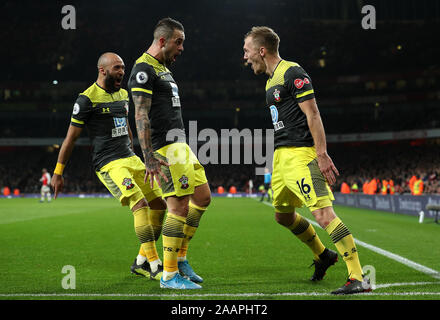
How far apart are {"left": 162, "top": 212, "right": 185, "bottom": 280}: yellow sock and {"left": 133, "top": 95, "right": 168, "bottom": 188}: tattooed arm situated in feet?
1.48

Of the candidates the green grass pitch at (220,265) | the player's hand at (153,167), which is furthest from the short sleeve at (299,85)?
the green grass pitch at (220,265)

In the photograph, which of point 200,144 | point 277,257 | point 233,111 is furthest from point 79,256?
point 233,111

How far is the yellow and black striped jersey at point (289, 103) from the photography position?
13.2 ft

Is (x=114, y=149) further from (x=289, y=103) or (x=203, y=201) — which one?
(x=289, y=103)

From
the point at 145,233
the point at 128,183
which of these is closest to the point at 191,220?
the point at 145,233

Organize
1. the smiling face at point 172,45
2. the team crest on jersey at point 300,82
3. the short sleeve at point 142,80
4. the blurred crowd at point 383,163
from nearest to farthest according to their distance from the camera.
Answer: the team crest on jersey at point 300,82 < the short sleeve at point 142,80 < the smiling face at point 172,45 < the blurred crowd at point 383,163

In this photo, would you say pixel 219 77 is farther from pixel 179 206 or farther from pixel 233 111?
pixel 179 206

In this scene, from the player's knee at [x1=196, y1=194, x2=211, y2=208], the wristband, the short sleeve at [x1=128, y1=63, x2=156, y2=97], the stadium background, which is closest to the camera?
the short sleeve at [x1=128, y1=63, x2=156, y2=97]

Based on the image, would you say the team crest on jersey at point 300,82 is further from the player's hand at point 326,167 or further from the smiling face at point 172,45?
the smiling face at point 172,45

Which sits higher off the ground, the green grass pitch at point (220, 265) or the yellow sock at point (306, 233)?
the yellow sock at point (306, 233)

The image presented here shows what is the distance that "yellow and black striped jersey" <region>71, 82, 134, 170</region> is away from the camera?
5.21 m

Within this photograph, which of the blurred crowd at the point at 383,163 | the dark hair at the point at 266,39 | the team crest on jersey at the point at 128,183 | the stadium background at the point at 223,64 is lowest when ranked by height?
the blurred crowd at the point at 383,163

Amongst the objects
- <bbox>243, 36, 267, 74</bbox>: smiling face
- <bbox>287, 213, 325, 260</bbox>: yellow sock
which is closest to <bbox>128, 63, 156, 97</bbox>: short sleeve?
<bbox>243, 36, 267, 74</bbox>: smiling face

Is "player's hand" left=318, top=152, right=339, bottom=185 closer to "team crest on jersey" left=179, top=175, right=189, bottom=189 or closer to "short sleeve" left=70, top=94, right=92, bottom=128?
"team crest on jersey" left=179, top=175, right=189, bottom=189
